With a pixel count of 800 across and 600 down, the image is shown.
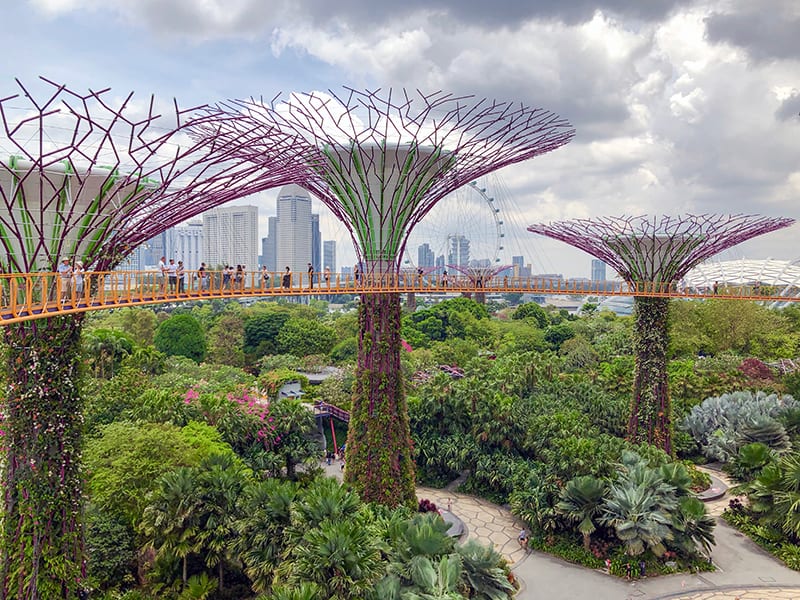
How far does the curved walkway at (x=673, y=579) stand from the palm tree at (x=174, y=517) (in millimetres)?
9648

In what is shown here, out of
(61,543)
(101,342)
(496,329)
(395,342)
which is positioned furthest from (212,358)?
(61,543)

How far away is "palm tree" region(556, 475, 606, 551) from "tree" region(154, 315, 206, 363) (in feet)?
116

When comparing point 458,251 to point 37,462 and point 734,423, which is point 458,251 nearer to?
point 734,423

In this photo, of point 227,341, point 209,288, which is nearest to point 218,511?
point 209,288

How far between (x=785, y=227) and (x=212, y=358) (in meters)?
42.0

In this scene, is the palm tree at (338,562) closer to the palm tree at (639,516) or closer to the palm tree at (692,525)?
the palm tree at (639,516)

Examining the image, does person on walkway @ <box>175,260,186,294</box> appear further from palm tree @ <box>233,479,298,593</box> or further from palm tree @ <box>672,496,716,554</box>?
palm tree @ <box>672,496,716,554</box>

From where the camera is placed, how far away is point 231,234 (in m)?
33.3

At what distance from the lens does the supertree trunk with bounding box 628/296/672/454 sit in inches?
962

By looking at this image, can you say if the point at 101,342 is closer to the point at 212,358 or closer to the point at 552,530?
the point at 212,358

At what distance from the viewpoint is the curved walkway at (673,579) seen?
16719 millimetres

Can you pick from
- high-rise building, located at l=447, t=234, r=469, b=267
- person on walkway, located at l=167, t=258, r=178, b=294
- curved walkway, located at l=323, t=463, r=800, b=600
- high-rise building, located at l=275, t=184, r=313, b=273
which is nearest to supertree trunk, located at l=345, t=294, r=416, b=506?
curved walkway, located at l=323, t=463, r=800, b=600

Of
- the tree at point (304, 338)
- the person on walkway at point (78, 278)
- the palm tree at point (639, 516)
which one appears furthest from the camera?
the tree at point (304, 338)

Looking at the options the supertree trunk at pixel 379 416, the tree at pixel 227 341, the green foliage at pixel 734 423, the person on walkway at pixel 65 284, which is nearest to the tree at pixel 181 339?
the tree at pixel 227 341
